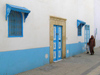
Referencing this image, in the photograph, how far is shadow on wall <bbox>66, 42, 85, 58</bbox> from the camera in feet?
30.8

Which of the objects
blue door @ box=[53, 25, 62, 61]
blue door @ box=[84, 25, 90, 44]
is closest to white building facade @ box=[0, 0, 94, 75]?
blue door @ box=[53, 25, 62, 61]

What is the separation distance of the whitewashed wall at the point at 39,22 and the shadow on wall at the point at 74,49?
331 millimetres

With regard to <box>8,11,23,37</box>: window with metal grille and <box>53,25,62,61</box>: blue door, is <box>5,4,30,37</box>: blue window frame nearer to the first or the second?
<box>8,11,23,37</box>: window with metal grille

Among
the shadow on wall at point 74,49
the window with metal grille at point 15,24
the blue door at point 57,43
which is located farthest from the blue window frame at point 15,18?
the shadow on wall at point 74,49

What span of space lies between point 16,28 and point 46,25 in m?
2.11

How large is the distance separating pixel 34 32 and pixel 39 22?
674 millimetres

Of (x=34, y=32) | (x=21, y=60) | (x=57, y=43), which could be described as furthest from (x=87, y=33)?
(x=21, y=60)

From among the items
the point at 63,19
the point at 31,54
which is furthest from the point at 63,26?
the point at 31,54

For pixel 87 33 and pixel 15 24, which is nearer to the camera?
pixel 15 24

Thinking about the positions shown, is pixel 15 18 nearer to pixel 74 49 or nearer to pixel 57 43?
pixel 57 43

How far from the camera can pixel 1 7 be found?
4836 mm

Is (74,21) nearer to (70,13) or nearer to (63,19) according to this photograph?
(70,13)

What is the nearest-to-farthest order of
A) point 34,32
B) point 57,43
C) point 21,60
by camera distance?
point 21,60 < point 34,32 < point 57,43

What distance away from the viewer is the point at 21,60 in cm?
561
